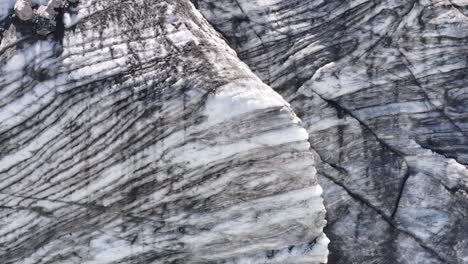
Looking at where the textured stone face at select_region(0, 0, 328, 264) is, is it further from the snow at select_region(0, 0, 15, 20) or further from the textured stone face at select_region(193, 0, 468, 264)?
the textured stone face at select_region(193, 0, 468, 264)

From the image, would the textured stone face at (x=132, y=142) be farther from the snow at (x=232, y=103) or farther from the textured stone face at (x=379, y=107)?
the textured stone face at (x=379, y=107)

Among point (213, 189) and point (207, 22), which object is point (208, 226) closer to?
A: point (213, 189)

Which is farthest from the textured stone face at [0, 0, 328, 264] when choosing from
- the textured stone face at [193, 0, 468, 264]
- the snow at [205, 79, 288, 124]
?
the textured stone face at [193, 0, 468, 264]

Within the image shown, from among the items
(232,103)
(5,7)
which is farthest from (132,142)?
(5,7)

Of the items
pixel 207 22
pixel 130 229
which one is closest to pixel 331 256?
pixel 130 229

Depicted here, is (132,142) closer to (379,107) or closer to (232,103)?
(232,103)

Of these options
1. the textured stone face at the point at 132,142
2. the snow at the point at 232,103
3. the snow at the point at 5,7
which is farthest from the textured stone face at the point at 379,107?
the snow at the point at 5,7
